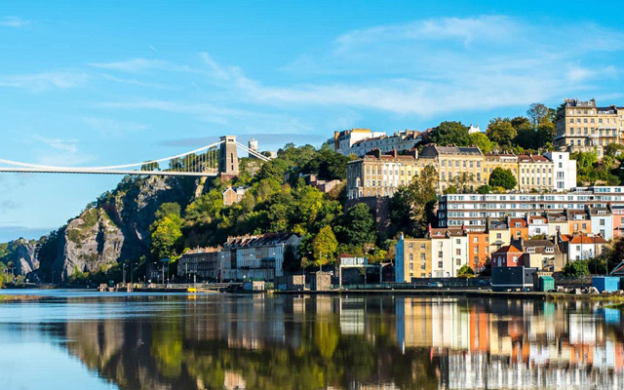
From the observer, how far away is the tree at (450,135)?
94.8 m

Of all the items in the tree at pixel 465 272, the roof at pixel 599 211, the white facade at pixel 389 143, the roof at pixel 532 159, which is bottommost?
the tree at pixel 465 272

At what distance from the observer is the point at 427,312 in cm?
4144

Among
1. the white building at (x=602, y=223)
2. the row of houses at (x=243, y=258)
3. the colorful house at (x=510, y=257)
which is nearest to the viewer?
the colorful house at (x=510, y=257)

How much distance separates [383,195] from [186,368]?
209 feet

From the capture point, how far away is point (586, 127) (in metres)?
94.9

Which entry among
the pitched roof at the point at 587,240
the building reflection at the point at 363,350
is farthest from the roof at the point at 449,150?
the building reflection at the point at 363,350

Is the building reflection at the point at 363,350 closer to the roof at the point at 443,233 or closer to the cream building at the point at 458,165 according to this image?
the roof at the point at 443,233

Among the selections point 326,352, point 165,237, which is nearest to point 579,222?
point 326,352

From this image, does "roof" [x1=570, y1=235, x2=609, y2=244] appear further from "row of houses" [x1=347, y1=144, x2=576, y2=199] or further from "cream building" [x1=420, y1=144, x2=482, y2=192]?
"cream building" [x1=420, y1=144, x2=482, y2=192]

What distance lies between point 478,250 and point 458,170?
1662 centimetres

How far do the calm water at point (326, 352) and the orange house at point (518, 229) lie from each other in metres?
32.8

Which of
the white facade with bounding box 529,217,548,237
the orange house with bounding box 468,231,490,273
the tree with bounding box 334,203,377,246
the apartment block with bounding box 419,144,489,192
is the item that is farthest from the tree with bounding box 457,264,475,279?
the apartment block with bounding box 419,144,489,192

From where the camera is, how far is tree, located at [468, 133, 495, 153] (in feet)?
314

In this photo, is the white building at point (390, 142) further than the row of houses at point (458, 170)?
Yes
